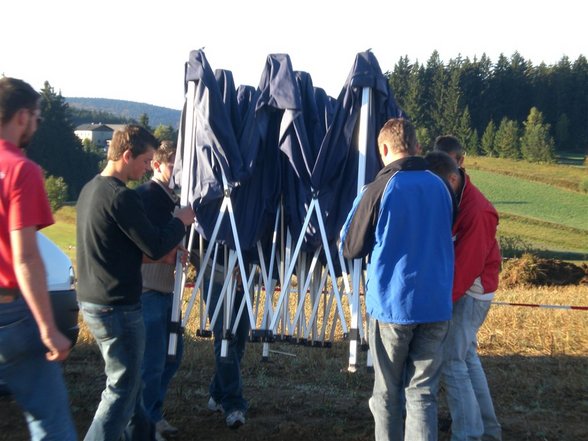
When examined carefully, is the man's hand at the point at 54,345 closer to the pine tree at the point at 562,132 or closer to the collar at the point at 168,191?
the collar at the point at 168,191

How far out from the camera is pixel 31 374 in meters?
3.62

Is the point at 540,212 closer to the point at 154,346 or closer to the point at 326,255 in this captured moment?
the point at 326,255

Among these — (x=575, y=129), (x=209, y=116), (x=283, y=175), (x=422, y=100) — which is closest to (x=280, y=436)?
(x=283, y=175)

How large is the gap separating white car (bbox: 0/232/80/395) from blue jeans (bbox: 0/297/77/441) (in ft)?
8.19

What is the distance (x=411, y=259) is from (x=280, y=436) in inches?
82.9

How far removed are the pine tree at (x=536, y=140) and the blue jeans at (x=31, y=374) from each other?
46.1 m

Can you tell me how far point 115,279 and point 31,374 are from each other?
90 centimetres

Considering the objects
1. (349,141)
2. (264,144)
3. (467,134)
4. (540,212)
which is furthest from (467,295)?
(467,134)

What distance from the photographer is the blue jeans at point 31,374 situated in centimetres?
358

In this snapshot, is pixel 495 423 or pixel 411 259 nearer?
pixel 411 259

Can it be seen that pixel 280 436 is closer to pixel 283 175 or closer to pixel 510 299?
pixel 283 175

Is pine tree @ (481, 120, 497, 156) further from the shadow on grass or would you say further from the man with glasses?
the man with glasses

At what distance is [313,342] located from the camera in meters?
6.04

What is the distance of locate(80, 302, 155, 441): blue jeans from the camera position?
174 inches
